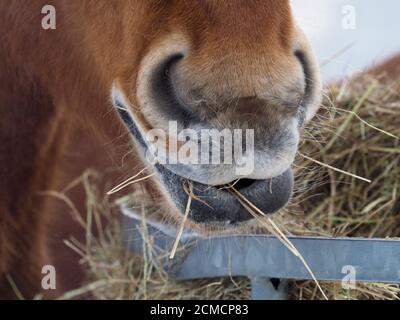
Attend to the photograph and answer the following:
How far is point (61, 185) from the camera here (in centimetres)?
310

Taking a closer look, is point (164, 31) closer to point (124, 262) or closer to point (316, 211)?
point (316, 211)

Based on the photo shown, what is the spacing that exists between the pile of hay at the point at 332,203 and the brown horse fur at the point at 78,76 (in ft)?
0.77

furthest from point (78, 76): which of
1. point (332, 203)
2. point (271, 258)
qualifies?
point (332, 203)

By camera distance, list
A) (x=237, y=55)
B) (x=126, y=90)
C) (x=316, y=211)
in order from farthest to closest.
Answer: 1. (x=316, y=211)
2. (x=126, y=90)
3. (x=237, y=55)

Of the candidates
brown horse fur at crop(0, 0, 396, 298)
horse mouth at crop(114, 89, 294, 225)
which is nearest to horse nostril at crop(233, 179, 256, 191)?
horse mouth at crop(114, 89, 294, 225)

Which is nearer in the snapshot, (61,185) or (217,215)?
(217,215)

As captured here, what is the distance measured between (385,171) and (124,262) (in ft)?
3.84

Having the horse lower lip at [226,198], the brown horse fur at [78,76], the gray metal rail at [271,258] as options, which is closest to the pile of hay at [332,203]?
the gray metal rail at [271,258]

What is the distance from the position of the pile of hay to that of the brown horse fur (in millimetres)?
235

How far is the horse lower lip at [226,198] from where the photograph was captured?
171cm

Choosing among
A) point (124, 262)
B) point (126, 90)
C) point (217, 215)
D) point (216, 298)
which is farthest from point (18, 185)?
point (217, 215)

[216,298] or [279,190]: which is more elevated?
[279,190]

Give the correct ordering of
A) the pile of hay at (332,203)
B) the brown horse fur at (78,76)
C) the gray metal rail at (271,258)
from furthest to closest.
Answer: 1. the pile of hay at (332,203)
2. the gray metal rail at (271,258)
3. the brown horse fur at (78,76)

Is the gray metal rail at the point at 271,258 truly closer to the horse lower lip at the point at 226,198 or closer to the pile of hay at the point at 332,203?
the pile of hay at the point at 332,203
